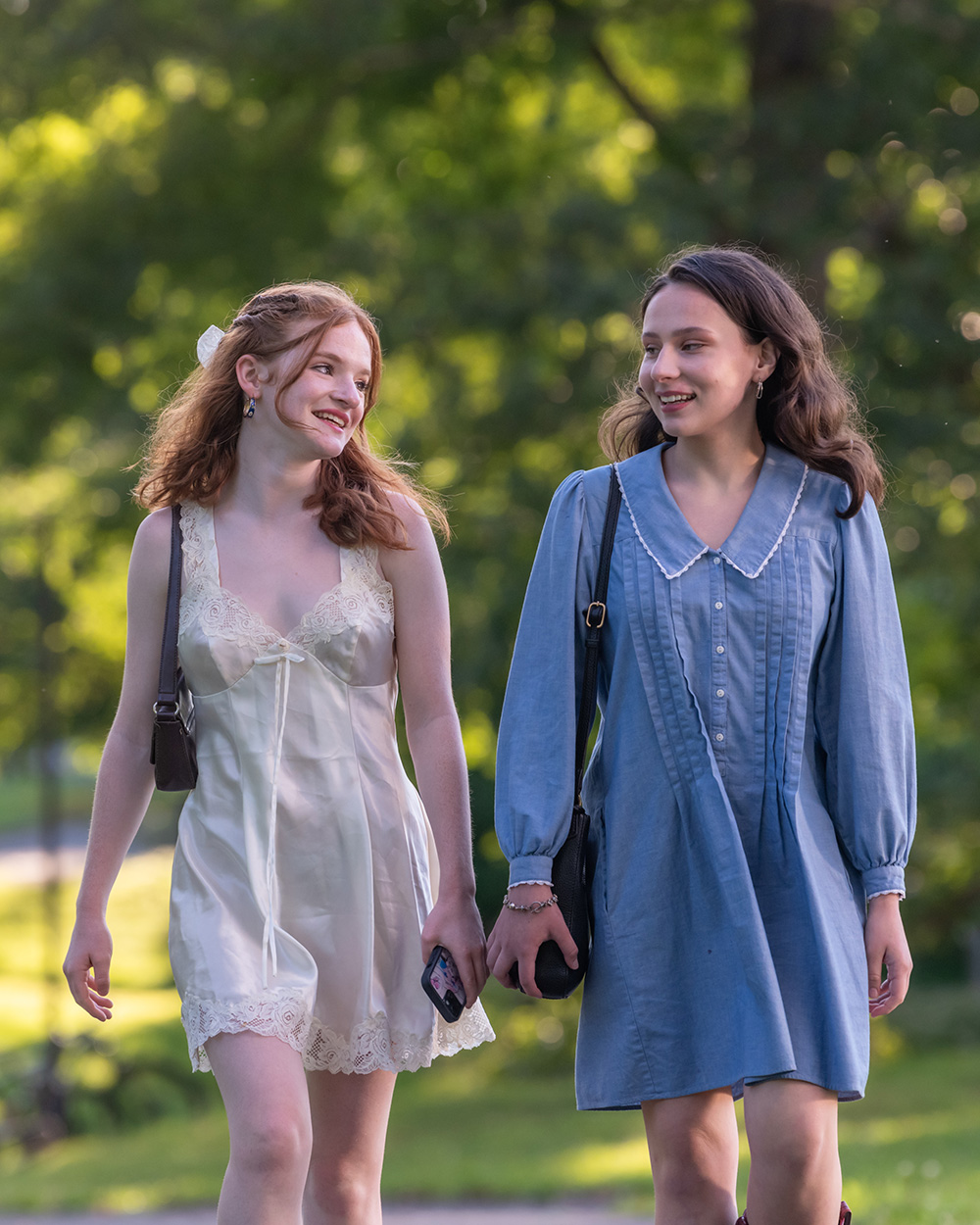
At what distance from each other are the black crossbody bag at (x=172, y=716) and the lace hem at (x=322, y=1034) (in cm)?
43

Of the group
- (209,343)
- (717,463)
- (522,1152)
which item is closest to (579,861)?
(717,463)

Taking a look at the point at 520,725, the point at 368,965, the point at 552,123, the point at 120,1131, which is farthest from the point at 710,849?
the point at 120,1131

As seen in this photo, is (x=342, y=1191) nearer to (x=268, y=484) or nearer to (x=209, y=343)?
(x=268, y=484)

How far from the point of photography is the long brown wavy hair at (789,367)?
10.3 ft

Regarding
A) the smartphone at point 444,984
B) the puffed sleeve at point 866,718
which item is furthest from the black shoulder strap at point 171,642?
the puffed sleeve at point 866,718

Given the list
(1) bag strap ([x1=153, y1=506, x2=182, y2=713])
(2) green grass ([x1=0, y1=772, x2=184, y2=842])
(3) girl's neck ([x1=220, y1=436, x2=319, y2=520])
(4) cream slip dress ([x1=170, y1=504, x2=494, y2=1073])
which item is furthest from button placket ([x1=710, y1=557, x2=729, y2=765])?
(2) green grass ([x1=0, y1=772, x2=184, y2=842])

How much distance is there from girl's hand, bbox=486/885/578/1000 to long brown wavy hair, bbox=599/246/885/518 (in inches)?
36.7

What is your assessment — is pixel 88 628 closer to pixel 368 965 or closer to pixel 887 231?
pixel 887 231

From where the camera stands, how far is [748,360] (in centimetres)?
317

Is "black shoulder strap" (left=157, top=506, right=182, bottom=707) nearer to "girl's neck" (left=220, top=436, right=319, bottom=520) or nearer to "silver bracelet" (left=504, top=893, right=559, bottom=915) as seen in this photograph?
"girl's neck" (left=220, top=436, right=319, bottom=520)

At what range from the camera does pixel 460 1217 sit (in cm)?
801

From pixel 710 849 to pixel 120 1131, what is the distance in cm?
1231

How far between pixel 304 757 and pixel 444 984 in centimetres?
52

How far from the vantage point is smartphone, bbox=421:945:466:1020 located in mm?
3137
